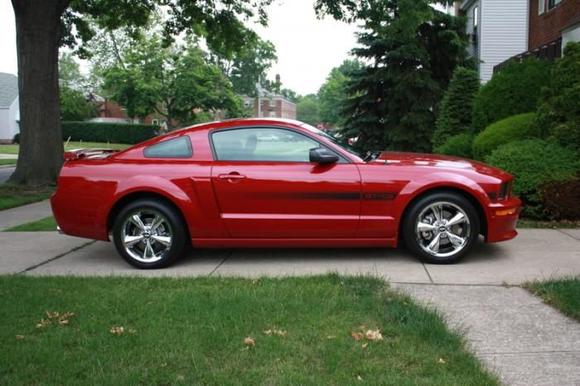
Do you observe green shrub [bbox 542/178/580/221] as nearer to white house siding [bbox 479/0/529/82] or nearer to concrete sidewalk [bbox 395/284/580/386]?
concrete sidewalk [bbox 395/284/580/386]

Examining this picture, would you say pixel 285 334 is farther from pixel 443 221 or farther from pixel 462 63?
pixel 462 63

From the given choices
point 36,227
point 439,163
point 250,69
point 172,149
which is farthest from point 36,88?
point 250,69

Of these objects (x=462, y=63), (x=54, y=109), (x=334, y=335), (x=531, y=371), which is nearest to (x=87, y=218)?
(x=334, y=335)

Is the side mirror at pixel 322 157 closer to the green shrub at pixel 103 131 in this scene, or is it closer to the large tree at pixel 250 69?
the green shrub at pixel 103 131

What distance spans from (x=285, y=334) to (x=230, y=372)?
65 centimetres

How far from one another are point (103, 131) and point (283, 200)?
160ft

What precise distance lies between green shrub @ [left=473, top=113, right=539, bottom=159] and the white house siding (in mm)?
16035

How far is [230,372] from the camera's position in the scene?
11.5 feet

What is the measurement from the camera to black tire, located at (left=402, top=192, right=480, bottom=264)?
611 cm

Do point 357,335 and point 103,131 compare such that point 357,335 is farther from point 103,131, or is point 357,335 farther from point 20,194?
point 103,131

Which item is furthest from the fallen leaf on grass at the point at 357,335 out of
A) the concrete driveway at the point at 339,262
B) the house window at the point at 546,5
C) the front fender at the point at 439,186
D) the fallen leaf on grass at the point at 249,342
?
the house window at the point at 546,5

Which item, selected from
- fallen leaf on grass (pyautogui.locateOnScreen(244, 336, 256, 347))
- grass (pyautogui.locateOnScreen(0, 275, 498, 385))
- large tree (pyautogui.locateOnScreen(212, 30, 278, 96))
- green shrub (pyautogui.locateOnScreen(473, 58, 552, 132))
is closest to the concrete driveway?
grass (pyautogui.locateOnScreen(0, 275, 498, 385))

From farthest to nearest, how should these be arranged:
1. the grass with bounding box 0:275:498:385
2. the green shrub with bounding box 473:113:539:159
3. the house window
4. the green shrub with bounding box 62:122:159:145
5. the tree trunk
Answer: the green shrub with bounding box 62:122:159:145
the house window
the tree trunk
the green shrub with bounding box 473:113:539:159
the grass with bounding box 0:275:498:385

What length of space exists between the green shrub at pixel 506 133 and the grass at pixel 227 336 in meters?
5.57
